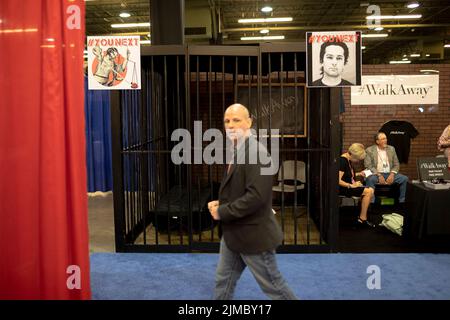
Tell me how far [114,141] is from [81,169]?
2.52 meters

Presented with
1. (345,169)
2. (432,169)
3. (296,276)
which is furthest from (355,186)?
(296,276)

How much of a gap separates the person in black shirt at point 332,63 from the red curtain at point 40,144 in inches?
120

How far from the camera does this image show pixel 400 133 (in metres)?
8.61

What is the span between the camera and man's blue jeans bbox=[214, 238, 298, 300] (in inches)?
118

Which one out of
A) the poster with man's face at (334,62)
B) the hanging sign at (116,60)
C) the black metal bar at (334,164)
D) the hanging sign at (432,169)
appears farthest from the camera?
the hanging sign at (432,169)

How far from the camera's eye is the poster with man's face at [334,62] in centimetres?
517

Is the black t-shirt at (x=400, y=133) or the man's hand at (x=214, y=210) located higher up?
the black t-shirt at (x=400, y=133)

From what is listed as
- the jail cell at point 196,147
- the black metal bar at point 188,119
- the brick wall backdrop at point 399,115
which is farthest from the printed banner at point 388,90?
the black metal bar at point 188,119

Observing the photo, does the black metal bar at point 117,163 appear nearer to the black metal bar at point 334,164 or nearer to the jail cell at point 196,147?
the jail cell at point 196,147

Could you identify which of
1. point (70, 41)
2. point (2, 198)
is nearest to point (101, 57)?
point (70, 41)

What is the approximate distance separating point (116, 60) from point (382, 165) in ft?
15.6

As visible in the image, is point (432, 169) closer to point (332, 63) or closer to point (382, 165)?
point (382, 165)

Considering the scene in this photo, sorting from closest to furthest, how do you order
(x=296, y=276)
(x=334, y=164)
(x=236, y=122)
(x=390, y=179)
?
1. (x=236, y=122)
2. (x=296, y=276)
3. (x=334, y=164)
4. (x=390, y=179)

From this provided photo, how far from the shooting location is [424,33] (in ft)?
58.2
